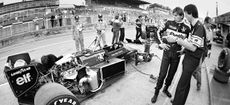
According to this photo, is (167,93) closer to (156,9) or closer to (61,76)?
(61,76)

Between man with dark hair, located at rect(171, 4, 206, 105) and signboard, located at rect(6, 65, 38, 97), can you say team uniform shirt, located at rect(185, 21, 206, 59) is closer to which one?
man with dark hair, located at rect(171, 4, 206, 105)

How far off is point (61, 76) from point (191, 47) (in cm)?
230

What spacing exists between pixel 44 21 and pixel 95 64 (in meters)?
11.0

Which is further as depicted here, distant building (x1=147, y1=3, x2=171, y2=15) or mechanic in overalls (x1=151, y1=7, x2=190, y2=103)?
distant building (x1=147, y1=3, x2=171, y2=15)

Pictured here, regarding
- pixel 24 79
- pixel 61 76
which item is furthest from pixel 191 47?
pixel 24 79

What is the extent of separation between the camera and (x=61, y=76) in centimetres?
270

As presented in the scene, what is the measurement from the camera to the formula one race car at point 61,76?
78.5 inches

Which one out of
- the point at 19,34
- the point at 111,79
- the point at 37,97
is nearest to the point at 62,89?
the point at 37,97

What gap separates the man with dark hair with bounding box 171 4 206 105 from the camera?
1.91 meters

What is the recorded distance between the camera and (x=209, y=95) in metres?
2.96

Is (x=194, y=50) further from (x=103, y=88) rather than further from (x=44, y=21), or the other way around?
(x=44, y=21)

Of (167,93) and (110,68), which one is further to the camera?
(110,68)

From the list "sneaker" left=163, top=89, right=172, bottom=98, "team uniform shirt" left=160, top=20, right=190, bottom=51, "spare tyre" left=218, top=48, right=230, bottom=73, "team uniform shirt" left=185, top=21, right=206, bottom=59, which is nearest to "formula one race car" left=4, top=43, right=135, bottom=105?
"sneaker" left=163, top=89, right=172, bottom=98

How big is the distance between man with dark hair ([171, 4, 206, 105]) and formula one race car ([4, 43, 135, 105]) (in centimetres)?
159
